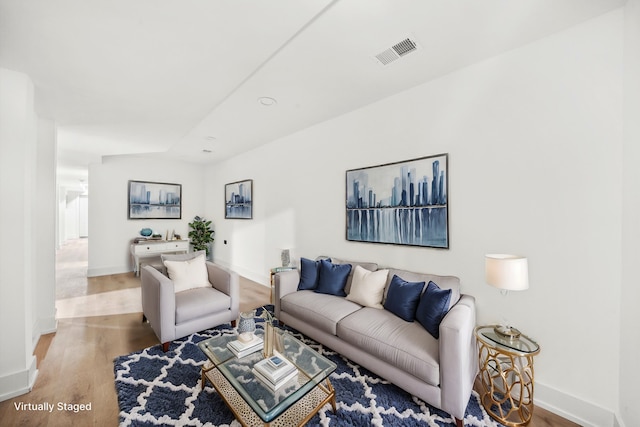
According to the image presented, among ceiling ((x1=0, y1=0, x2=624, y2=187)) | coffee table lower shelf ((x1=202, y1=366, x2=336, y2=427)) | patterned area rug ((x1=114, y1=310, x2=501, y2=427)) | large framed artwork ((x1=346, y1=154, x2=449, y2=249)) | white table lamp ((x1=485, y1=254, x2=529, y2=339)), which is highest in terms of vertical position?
ceiling ((x1=0, y1=0, x2=624, y2=187))

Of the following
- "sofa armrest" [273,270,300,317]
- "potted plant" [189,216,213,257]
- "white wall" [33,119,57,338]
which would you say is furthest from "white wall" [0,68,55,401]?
"potted plant" [189,216,213,257]

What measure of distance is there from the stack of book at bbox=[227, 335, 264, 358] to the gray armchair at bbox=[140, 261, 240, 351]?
935 mm

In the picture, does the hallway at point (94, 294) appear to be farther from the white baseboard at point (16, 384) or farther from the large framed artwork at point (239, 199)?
the large framed artwork at point (239, 199)

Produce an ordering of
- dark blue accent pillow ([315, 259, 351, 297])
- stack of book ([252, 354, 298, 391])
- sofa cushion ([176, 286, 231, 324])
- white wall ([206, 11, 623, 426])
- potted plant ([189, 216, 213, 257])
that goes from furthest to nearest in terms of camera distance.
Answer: potted plant ([189, 216, 213, 257]), dark blue accent pillow ([315, 259, 351, 297]), sofa cushion ([176, 286, 231, 324]), white wall ([206, 11, 623, 426]), stack of book ([252, 354, 298, 391])

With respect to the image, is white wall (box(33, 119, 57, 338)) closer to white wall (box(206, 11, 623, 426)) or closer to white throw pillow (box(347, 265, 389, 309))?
white throw pillow (box(347, 265, 389, 309))

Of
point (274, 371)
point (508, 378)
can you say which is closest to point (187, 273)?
point (274, 371)

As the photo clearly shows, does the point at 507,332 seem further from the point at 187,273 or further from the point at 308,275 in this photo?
the point at 187,273

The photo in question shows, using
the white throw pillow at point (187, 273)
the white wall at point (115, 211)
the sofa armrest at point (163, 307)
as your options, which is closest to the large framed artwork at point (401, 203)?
the white throw pillow at point (187, 273)

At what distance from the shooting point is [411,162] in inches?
106

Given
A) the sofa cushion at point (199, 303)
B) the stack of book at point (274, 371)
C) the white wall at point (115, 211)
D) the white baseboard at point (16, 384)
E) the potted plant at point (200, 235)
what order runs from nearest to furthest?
the stack of book at point (274, 371), the white baseboard at point (16, 384), the sofa cushion at point (199, 303), the white wall at point (115, 211), the potted plant at point (200, 235)

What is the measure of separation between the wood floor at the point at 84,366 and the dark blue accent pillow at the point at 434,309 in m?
0.81

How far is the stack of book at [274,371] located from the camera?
1.58m

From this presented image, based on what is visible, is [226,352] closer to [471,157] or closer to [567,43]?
[471,157]

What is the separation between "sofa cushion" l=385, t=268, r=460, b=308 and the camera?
2186mm
